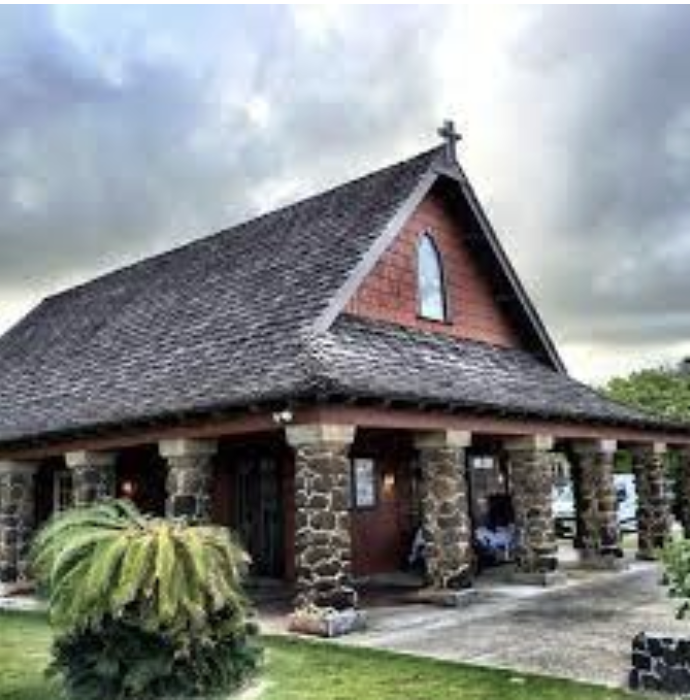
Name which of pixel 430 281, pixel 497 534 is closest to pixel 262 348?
pixel 430 281

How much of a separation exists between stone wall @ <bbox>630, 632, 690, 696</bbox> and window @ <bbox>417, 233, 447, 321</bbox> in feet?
30.9

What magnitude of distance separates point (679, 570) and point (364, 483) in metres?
11.4

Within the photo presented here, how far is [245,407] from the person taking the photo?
13102 millimetres

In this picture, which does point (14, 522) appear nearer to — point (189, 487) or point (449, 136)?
point (189, 487)

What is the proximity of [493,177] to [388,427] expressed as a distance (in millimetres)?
9933

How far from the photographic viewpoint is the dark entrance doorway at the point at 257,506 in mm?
18906

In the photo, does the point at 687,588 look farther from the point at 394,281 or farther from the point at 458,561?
the point at 394,281

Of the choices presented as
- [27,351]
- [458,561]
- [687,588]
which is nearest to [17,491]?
[27,351]

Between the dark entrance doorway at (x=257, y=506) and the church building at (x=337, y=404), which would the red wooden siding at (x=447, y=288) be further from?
the dark entrance doorway at (x=257, y=506)

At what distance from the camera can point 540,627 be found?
1232 centimetres

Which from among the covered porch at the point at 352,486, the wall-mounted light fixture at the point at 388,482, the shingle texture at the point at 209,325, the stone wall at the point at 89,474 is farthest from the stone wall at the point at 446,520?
the stone wall at the point at 89,474

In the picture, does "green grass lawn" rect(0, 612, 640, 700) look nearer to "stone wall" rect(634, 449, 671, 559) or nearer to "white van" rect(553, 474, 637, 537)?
"stone wall" rect(634, 449, 671, 559)

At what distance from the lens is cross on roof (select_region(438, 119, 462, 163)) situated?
17.6 m

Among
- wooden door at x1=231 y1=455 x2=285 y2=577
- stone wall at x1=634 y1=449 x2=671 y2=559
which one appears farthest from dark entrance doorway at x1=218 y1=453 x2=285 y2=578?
stone wall at x1=634 y1=449 x2=671 y2=559
